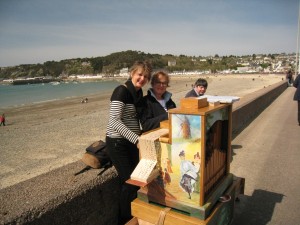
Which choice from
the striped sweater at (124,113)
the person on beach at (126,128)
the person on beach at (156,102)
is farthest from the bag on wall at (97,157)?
the person on beach at (156,102)

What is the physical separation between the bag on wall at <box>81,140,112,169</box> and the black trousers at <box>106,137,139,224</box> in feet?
0.50

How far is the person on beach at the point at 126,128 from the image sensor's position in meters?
2.66

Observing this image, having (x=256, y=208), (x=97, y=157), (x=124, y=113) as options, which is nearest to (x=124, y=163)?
(x=97, y=157)

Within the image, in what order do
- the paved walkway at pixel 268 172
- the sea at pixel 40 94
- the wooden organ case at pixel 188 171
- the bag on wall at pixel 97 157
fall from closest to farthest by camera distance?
the wooden organ case at pixel 188 171 < the bag on wall at pixel 97 157 < the paved walkway at pixel 268 172 < the sea at pixel 40 94

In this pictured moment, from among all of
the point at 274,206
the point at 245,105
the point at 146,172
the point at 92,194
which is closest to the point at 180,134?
the point at 146,172

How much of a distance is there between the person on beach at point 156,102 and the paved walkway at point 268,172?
169 centimetres

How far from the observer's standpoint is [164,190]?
2.47 meters

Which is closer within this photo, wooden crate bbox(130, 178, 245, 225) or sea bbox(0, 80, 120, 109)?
wooden crate bbox(130, 178, 245, 225)

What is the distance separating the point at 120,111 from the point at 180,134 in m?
0.71

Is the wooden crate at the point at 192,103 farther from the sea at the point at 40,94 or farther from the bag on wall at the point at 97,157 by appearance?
the sea at the point at 40,94

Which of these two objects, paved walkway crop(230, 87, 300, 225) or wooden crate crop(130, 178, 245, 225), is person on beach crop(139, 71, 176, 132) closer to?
wooden crate crop(130, 178, 245, 225)

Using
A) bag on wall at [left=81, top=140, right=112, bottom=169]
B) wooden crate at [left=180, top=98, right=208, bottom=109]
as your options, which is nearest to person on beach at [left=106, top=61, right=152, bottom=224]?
bag on wall at [left=81, top=140, right=112, bottom=169]

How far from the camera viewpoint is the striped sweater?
2644 mm

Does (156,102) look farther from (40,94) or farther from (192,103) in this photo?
(40,94)
